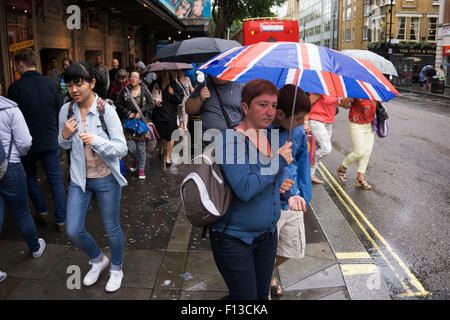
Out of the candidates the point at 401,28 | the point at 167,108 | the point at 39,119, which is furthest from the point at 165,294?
the point at 401,28

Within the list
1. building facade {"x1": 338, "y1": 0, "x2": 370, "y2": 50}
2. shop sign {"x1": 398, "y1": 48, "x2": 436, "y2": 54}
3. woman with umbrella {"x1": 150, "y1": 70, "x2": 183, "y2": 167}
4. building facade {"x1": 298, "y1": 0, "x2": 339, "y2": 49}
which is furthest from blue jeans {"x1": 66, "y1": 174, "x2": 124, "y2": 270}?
building facade {"x1": 298, "y1": 0, "x2": 339, "y2": 49}

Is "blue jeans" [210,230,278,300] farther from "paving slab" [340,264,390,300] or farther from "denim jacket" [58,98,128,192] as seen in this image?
"paving slab" [340,264,390,300]

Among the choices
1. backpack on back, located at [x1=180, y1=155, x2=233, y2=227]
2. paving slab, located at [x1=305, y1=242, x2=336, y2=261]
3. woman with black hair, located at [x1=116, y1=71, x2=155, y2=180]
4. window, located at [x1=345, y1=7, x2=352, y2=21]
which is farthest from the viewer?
window, located at [x1=345, y1=7, x2=352, y2=21]

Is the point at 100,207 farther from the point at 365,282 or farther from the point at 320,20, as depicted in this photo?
the point at 320,20

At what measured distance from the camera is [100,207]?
3.45 m

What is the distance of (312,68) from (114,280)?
7.94 ft

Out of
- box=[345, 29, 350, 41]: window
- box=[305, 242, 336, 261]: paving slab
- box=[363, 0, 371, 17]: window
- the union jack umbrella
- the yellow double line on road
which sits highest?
box=[363, 0, 371, 17]: window

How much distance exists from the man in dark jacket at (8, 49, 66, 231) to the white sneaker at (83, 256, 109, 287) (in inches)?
53.0

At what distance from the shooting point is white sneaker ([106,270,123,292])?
3537 millimetres

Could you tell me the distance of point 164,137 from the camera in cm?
804

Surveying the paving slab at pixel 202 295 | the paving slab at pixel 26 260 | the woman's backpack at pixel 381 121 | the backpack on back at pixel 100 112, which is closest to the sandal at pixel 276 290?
the paving slab at pixel 202 295

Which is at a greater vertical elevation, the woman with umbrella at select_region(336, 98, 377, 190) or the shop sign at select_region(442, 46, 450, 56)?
the shop sign at select_region(442, 46, 450, 56)

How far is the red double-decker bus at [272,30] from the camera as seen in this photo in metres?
15.2
